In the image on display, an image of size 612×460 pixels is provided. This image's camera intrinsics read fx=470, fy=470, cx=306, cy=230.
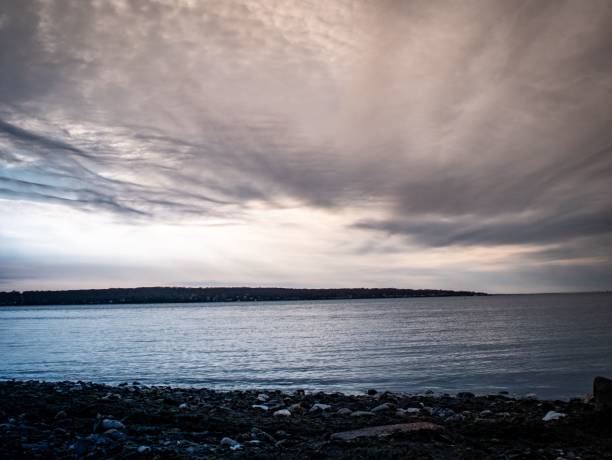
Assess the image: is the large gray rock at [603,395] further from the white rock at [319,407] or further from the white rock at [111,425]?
the white rock at [111,425]

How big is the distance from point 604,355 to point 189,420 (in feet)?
99.2

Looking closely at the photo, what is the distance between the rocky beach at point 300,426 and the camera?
966cm

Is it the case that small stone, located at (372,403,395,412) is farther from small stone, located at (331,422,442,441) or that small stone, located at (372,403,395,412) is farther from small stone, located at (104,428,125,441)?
small stone, located at (104,428,125,441)

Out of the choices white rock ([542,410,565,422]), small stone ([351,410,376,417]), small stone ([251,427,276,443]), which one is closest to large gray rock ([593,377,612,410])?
white rock ([542,410,565,422])

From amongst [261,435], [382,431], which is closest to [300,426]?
[261,435]

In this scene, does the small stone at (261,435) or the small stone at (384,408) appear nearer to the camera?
the small stone at (261,435)

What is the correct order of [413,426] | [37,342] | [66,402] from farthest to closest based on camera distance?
[37,342], [66,402], [413,426]

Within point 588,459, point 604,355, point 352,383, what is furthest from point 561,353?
point 588,459

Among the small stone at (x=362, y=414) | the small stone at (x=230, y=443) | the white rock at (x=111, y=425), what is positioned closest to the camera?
the small stone at (x=230, y=443)

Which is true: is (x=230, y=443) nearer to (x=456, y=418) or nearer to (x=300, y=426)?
(x=300, y=426)

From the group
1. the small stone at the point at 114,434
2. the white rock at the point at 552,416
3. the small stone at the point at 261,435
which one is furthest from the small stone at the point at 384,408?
the small stone at the point at 114,434

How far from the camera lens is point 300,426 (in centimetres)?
1290

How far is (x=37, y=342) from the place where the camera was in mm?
52500

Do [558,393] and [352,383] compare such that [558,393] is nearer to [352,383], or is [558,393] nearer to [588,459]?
[352,383]
